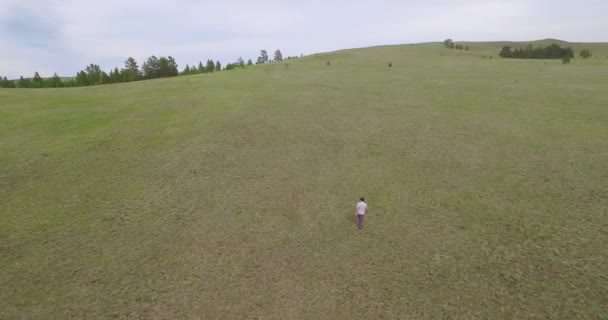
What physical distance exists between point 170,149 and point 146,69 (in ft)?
266

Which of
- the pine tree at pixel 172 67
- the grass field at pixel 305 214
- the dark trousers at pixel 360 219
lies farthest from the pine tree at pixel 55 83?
the dark trousers at pixel 360 219

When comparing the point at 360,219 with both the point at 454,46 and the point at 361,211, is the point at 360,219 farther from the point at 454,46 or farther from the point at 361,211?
the point at 454,46

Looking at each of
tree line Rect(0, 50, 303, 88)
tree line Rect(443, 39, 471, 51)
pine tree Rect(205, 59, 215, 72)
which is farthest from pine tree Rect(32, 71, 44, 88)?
tree line Rect(443, 39, 471, 51)

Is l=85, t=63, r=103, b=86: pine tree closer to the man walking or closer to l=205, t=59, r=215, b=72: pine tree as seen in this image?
l=205, t=59, r=215, b=72: pine tree

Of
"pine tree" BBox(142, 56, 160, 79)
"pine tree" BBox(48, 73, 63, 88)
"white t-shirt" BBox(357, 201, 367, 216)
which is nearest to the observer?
"white t-shirt" BBox(357, 201, 367, 216)

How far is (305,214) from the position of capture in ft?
57.9

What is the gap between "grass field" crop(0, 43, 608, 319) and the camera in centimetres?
1230

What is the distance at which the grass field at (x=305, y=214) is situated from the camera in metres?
12.3

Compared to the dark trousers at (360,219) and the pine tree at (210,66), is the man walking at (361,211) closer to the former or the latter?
the dark trousers at (360,219)

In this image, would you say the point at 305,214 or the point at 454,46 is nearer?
the point at 305,214

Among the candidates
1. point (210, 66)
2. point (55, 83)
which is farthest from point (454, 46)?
point (55, 83)

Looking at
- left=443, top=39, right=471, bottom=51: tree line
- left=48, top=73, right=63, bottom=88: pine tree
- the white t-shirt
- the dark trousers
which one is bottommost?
the dark trousers

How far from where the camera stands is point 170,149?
84.1ft

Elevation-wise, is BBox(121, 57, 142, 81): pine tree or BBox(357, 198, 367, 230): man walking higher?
BBox(121, 57, 142, 81): pine tree
